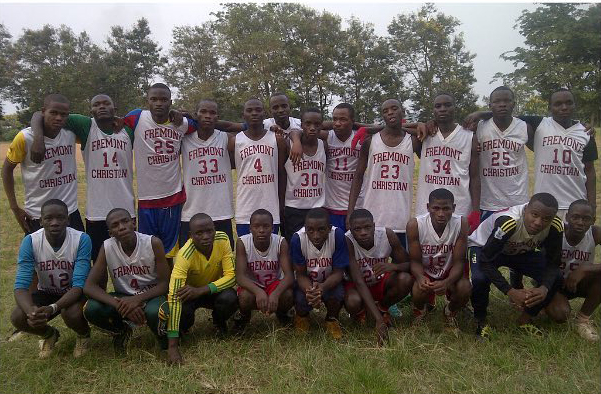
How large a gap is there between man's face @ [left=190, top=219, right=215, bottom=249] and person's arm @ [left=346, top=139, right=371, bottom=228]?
1422 mm

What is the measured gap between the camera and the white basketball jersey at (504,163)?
4.57m

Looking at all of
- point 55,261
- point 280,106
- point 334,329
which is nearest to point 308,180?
point 280,106

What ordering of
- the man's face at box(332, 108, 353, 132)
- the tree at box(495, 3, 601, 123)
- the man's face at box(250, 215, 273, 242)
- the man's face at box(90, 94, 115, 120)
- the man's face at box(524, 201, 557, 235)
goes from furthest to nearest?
the tree at box(495, 3, 601, 123), the man's face at box(332, 108, 353, 132), the man's face at box(90, 94, 115, 120), the man's face at box(250, 215, 273, 242), the man's face at box(524, 201, 557, 235)

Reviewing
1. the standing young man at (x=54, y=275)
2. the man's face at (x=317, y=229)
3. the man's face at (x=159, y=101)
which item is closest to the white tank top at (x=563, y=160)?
the man's face at (x=317, y=229)

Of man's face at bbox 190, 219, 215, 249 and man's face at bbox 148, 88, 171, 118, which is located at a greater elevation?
man's face at bbox 148, 88, 171, 118

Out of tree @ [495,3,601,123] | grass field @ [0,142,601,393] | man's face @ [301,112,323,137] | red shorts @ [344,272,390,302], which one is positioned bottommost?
grass field @ [0,142,601,393]

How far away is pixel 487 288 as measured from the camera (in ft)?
12.9

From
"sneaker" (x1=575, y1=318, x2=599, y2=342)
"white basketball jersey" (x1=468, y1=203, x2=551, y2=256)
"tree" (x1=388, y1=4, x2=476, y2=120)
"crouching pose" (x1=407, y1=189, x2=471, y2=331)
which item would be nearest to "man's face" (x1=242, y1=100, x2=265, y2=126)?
"crouching pose" (x1=407, y1=189, x2=471, y2=331)

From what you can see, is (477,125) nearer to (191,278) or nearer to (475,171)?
(475,171)

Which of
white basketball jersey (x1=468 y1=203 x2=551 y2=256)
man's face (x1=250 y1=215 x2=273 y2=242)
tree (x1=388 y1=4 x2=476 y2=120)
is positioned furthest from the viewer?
tree (x1=388 y1=4 x2=476 y2=120)

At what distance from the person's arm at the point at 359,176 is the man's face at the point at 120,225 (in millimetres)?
2061

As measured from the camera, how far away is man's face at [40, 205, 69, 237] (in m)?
3.79

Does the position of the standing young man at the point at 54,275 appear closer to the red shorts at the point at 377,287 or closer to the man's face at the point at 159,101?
the man's face at the point at 159,101

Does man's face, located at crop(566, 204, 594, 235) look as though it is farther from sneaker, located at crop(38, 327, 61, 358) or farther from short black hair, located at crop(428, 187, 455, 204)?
sneaker, located at crop(38, 327, 61, 358)
